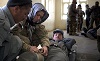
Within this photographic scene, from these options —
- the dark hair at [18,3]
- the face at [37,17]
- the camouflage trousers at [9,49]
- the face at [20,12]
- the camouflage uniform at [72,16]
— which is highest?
the dark hair at [18,3]

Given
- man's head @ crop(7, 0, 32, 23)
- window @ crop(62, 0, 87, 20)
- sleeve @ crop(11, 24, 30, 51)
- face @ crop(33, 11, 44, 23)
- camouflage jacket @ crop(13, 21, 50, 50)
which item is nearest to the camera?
man's head @ crop(7, 0, 32, 23)

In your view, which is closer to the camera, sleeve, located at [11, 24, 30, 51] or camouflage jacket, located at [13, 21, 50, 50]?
sleeve, located at [11, 24, 30, 51]

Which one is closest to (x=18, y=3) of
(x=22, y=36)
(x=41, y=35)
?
(x=22, y=36)

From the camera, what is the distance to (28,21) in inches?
76.6

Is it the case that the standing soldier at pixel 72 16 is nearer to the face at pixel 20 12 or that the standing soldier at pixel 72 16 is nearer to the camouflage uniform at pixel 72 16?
the camouflage uniform at pixel 72 16

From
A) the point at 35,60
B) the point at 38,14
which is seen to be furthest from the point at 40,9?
the point at 35,60

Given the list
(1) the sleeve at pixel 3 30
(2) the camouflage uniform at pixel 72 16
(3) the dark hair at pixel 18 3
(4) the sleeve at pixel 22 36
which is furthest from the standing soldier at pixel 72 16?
(1) the sleeve at pixel 3 30

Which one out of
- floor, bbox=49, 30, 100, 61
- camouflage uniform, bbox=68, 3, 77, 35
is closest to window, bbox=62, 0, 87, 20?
camouflage uniform, bbox=68, 3, 77, 35

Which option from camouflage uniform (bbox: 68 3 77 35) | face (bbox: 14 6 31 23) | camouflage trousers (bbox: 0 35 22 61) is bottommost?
camouflage uniform (bbox: 68 3 77 35)

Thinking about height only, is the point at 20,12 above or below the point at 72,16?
above

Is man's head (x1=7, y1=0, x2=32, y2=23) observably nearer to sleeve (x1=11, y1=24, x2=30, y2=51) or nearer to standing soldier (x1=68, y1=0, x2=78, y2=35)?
sleeve (x1=11, y1=24, x2=30, y2=51)

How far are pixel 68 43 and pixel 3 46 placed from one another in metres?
1.85

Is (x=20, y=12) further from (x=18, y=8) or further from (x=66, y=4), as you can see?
(x=66, y=4)

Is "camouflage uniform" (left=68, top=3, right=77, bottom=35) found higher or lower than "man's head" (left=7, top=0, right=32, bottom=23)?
lower
